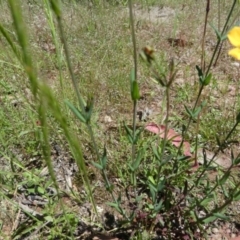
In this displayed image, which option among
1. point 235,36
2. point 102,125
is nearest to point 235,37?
point 235,36

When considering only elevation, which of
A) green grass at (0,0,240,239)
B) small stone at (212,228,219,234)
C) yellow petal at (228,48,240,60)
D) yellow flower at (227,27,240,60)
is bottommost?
small stone at (212,228,219,234)

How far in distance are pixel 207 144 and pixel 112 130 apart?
0.46 metres

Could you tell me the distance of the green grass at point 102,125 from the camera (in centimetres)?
117

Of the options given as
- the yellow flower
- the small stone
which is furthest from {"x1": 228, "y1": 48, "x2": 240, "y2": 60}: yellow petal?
the small stone

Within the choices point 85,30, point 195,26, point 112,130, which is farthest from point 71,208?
point 195,26

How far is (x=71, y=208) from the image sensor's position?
1325 mm

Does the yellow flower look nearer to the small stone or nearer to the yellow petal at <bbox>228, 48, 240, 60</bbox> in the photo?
the yellow petal at <bbox>228, 48, 240, 60</bbox>

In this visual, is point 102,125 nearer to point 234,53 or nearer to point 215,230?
point 215,230

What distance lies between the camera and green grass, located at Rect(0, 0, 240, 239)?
3.84 ft

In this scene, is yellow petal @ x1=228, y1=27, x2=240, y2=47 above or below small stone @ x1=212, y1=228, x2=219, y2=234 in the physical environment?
above


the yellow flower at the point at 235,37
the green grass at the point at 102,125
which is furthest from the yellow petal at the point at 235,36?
the green grass at the point at 102,125

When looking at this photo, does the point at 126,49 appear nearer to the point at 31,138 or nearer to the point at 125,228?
the point at 31,138

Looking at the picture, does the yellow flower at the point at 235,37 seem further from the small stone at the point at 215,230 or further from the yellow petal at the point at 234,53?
the small stone at the point at 215,230

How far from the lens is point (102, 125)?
171 cm
